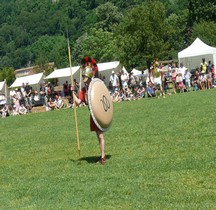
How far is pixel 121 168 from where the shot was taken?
9.71 m

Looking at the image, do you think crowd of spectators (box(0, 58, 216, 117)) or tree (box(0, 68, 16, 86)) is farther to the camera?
tree (box(0, 68, 16, 86))

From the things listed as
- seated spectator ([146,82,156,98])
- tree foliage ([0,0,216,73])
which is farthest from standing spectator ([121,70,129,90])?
tree foliage ([0,0,216,73])

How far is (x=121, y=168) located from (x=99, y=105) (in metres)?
1.47

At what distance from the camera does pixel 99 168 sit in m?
10.0

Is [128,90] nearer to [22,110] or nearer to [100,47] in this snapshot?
[22,110]

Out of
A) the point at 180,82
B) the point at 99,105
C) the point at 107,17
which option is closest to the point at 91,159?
the point at 99,105

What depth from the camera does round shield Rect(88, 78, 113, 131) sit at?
10.6 metres

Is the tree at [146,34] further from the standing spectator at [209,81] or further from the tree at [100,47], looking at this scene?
the standing spectator at [209,81]

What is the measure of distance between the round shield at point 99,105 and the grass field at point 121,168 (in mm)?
723

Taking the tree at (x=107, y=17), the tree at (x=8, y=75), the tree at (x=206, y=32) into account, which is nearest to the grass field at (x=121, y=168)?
the tree at (x=206, y=32)

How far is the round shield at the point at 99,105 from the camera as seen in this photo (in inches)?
416

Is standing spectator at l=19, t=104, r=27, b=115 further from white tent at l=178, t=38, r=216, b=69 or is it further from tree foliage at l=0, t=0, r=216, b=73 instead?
white tent at l=178, t=38, r=216, b=69

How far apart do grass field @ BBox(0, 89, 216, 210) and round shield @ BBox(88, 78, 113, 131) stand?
723 millimetres

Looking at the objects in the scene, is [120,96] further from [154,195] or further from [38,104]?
[154,195]
